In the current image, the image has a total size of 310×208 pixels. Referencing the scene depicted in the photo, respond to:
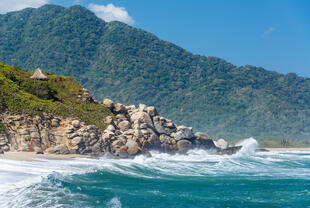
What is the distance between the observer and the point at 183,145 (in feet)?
177

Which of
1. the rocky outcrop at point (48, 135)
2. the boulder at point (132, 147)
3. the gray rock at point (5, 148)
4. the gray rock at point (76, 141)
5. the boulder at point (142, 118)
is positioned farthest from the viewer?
the boulder at point (142, 118)

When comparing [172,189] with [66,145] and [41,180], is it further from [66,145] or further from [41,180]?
[66,145]

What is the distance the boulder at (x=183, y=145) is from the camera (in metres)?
53.4

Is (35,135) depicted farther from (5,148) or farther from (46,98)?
(46,98)

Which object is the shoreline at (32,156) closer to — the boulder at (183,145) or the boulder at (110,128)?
the boulder at (110,128)

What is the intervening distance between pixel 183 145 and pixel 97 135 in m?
16.1

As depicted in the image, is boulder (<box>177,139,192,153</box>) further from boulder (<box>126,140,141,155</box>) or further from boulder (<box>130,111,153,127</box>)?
boulder (<box>126,140,141,155</box>)

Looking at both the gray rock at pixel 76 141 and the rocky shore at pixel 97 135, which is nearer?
the rocky shore at pixel 97 135

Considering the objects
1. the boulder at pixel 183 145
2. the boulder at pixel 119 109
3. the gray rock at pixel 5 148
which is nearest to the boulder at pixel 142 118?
the boulder at pixel 119 109

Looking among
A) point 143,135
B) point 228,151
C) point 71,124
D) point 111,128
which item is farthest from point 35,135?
point 228,151

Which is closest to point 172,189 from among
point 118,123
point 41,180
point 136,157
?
point 41,180

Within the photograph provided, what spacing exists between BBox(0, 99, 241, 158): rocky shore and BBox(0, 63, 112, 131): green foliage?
3.36 feet

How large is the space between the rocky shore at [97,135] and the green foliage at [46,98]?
1.02 meters

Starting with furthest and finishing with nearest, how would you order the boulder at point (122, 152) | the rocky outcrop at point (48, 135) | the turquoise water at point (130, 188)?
the boulder at point (122, 152) → the rocky outcrop at point (48, 135) → the turquoise water at point (130, 188)
